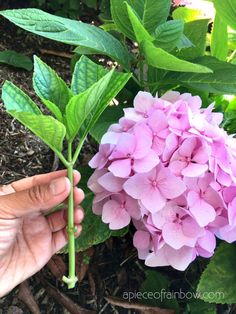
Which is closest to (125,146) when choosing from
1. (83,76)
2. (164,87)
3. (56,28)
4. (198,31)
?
(83,76)

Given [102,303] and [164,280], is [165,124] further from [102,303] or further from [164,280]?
[102,303]

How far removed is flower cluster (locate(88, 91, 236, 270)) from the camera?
0.83m

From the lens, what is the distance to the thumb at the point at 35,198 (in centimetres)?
82

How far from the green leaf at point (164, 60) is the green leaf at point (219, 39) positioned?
31cm

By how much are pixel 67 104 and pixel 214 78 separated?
15.2 inches

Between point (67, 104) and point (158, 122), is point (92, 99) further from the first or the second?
point (158, 122)

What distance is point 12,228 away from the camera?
1035mm

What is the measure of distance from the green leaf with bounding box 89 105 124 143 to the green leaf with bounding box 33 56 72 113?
0.96ft

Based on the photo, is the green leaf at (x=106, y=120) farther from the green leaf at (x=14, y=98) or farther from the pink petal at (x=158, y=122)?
the green leaf at (x=14, y=98)

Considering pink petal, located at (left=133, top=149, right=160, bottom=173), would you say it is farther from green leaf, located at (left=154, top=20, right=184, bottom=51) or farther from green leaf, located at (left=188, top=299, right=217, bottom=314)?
green leaf, located at (left=188, top=299, right=217, bottom=314)

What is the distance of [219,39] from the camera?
1.21 metres

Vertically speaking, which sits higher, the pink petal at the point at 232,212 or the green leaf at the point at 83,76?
the green leaf at the point at 83,76

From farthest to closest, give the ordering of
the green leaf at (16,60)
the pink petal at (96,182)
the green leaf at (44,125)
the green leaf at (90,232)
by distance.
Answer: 1. the green leaf at (16,60)
2. the green leaf at (90,232)
3. the pink petal at (96,182)
4. the green leaf at (44,125)

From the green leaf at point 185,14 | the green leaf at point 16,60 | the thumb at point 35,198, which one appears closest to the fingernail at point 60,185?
the thumb at point 35,198
